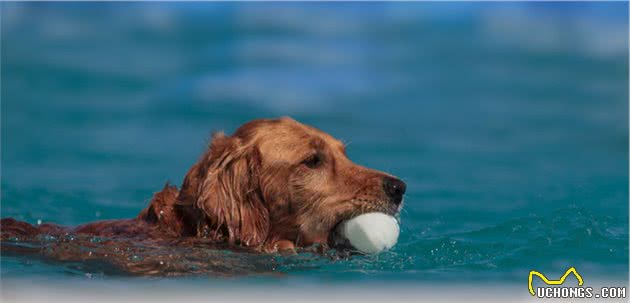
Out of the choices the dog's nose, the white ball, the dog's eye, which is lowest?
the white ball

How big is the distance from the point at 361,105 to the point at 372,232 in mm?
8634

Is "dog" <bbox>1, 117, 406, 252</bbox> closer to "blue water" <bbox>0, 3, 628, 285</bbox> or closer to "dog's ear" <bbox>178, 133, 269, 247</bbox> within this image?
"dog's ear" <bbox>178, 133, 269, 247</bbox>

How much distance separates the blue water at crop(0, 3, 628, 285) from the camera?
33.2 feet

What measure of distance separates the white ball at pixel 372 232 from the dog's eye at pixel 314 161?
1.63 ft

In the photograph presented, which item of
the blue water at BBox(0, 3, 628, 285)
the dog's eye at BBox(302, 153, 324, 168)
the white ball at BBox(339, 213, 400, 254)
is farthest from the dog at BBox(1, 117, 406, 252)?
the blue water at BBox(0, 3, 628, 285)

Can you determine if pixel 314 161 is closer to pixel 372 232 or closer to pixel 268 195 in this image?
pixel 268 195

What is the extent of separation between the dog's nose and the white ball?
169mm

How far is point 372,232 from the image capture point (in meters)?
5.95

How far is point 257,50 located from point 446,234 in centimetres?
855

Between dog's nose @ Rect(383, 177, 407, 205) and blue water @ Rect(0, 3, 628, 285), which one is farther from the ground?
blue water @ Rect(0, 3, 628, 285)

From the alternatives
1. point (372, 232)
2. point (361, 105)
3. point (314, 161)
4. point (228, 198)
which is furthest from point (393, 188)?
point (361, 105)

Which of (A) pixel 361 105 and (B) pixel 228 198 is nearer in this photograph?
(B) pixel 228 198

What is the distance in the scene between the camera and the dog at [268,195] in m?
6.16

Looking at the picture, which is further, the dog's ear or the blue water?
the blue water
